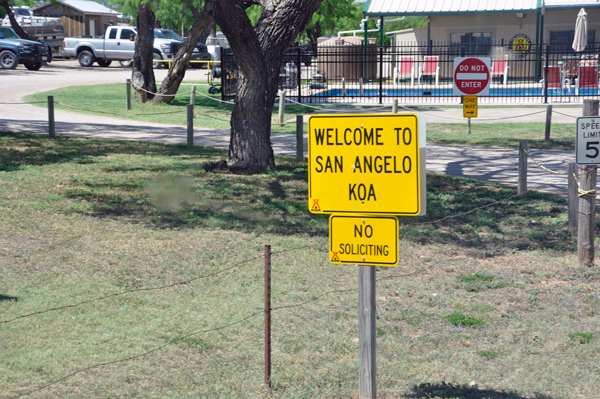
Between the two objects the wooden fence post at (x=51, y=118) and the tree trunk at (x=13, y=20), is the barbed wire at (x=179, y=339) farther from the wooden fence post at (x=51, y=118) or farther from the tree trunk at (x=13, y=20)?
the tree trunk at (x=13, y=20)

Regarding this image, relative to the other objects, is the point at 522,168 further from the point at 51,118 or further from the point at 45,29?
the point at 45,29

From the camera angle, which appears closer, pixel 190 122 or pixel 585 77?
pixel 190 122

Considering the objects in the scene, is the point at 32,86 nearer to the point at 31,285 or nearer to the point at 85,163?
the point at 85,163

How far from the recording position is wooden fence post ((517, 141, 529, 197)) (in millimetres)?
9383

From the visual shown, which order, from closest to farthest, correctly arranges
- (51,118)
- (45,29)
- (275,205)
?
(275,205)
(51,118)
(45,29)

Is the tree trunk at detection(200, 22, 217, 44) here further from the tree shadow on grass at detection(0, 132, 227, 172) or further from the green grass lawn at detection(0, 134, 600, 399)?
the green grass lawn at detection(0, 134, 600, 399)

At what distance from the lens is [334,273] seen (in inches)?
276

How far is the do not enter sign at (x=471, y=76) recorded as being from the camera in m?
16.5

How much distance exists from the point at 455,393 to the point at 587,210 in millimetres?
3341

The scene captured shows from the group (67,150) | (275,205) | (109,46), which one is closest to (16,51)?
(109,46)

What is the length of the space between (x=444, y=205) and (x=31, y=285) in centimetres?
575

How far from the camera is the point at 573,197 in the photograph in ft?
26.1

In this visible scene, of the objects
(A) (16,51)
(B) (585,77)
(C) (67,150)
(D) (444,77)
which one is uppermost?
(A) (16,51)

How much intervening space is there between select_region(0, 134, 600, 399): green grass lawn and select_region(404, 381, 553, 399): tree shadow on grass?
0.06 ft
